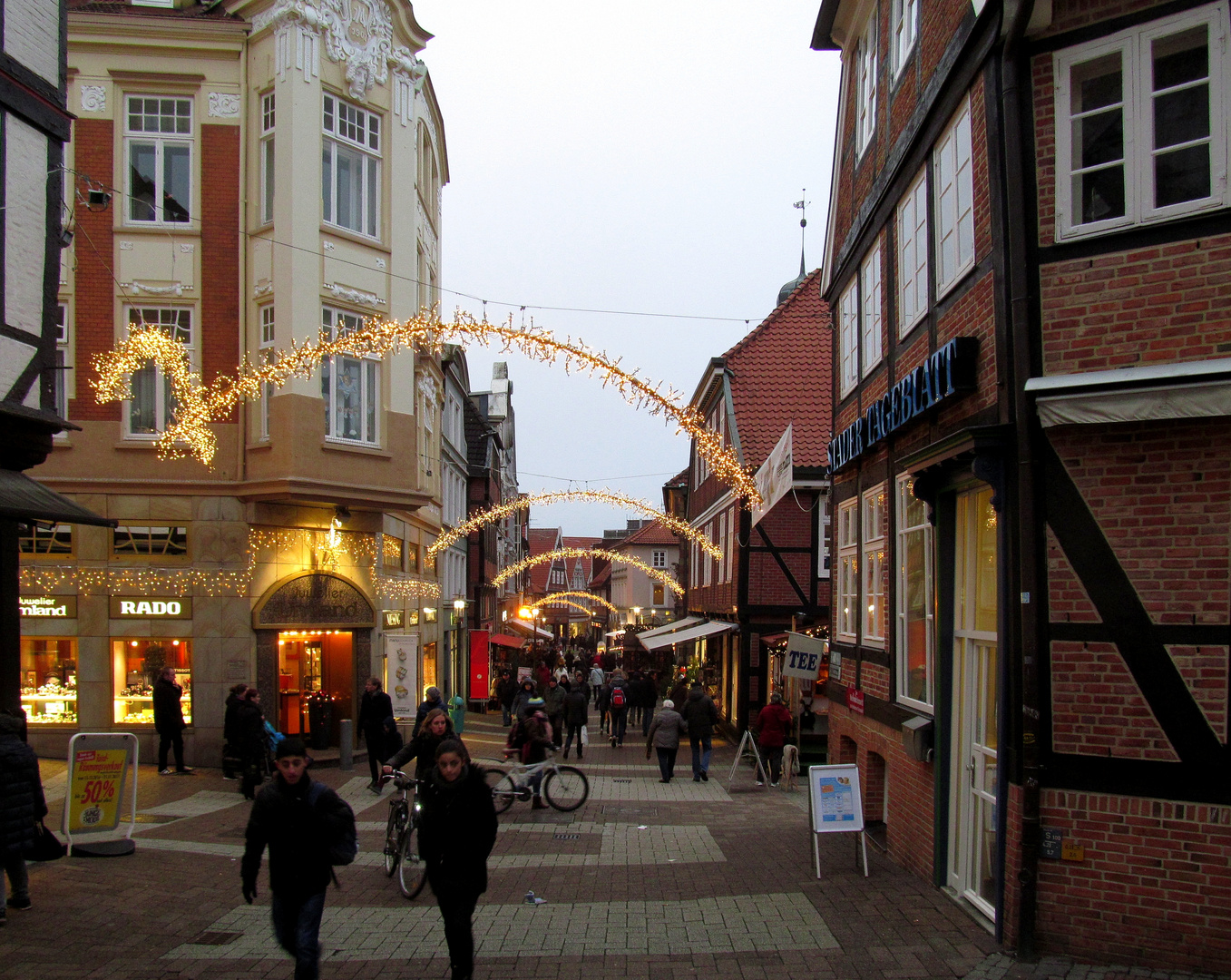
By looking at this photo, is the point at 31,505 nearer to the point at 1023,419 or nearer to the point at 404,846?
the point at 404,846

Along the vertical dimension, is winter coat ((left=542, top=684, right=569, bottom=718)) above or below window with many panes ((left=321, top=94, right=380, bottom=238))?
below

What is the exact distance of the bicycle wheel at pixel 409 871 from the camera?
9.52 m

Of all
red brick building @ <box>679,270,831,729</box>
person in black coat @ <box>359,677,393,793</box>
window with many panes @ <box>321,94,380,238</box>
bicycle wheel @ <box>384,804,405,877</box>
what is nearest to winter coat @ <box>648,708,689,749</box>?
person in black coat @ <box>359,677,393,793</box>

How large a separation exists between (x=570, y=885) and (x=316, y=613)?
1012 centimetres

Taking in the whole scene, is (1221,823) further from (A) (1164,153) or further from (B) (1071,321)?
(A) (1164,153)

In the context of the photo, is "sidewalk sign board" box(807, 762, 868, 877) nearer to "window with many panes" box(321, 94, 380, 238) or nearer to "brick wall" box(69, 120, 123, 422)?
"window with many panes" box(321, 94, 380, 238)

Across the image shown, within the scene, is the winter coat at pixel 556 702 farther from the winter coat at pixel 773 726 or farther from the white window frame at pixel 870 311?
the white window frame at pixel 870 311

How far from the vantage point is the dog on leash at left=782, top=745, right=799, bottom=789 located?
17.0 meters

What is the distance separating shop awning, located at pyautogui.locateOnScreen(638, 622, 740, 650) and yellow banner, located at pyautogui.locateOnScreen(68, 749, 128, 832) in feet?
50.8

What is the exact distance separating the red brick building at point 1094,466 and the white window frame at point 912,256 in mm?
1284

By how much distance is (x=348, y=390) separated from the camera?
18438 millimetres

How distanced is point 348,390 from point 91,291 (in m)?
4.37

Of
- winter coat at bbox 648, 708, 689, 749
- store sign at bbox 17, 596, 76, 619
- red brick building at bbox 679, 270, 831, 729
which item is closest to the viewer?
store sign at bbox 17, 596, 76, 619

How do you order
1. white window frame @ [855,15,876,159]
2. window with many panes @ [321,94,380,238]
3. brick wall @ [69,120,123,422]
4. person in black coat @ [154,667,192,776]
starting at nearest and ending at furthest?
1. white window frame @ [855,15,876,159]
2. person in black coat @ [154,667,192,776]
3. brick wall @ [69,120,123,422]
4. window with many panes @ [321,94,380,238]
